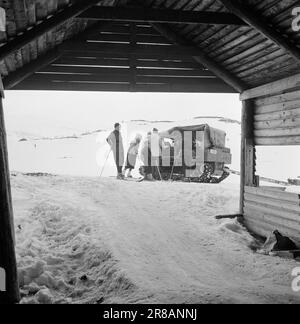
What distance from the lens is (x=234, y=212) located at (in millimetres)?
11258

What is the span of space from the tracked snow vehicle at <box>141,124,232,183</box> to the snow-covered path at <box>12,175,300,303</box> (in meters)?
4.80

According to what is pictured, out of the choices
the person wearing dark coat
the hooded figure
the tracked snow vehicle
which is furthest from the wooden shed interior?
the hooded figure

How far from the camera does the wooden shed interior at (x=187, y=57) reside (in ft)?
21.8

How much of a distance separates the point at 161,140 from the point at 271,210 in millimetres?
10478

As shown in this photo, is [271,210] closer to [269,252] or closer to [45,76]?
[269,252]

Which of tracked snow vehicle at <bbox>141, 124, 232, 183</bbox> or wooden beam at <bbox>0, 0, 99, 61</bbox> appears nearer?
wooden beam at <bbox>0, 0, 99, 61</bbox>

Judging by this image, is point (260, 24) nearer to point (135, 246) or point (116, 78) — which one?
point (116, 78)

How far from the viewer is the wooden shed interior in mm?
6637

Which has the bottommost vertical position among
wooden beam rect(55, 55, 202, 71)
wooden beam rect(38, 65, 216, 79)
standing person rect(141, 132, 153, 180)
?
standing person rect(141, 132, 153, 180)

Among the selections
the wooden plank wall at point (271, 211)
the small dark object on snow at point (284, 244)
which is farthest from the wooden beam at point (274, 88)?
the small dark object on snow at point (284, 244)

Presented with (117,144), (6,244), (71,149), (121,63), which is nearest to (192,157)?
(117,144)

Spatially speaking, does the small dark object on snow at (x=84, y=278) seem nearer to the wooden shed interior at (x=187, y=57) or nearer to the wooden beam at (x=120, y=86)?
the wooden shed interior at (x=187, y=57)

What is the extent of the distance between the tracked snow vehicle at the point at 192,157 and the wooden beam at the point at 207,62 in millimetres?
7890

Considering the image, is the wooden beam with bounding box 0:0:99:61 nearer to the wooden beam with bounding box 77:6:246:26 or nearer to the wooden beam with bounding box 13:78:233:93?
the wooden beam with bounding box 77:6:246:26
